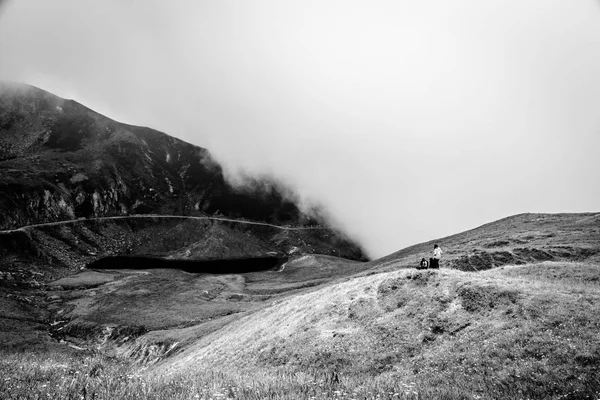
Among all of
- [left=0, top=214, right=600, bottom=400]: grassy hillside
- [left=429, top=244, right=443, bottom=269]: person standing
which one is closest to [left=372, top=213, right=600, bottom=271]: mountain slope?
[left=0, top=214, right=600, bottom=400]: grassy hillside

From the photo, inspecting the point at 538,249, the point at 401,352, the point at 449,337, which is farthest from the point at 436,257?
the point at 538,249

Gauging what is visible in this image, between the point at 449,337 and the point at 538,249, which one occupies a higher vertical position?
the point at 538,249

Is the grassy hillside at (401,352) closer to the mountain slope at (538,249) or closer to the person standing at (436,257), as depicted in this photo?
the person standing at (436,257)

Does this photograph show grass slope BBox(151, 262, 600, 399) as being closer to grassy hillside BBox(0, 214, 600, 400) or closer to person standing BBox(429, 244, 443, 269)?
grassy hillside BBox(0, 214, 600, 400)

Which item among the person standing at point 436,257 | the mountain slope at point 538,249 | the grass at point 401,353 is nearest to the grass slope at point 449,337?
the grass at point 401,353

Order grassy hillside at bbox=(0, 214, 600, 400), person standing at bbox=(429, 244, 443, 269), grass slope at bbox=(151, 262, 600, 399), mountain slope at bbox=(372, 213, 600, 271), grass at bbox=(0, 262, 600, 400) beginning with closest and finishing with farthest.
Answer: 1. grass at bbox=(0, 262, 600, 400)
2. grassy hillside at bbox=(0, 214, 600, 400)
3. grass slope at bbox=(151, 262, 600, 399)
4. person standing at bbox=(429, 244, 443, 269)
5. mountain slope at bbox=(372, 213, 600, 271)

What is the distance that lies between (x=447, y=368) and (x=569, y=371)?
6339mm

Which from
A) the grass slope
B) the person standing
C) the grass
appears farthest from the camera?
the person standing

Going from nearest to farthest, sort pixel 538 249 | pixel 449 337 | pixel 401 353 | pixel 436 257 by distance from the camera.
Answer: pixel 449 337 < pixel 401 353 < pixel 436 257 < pixel 538 249

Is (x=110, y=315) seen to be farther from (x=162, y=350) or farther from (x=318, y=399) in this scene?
(x=318, y=399)

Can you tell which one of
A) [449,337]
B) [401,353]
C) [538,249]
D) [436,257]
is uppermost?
[538,249]

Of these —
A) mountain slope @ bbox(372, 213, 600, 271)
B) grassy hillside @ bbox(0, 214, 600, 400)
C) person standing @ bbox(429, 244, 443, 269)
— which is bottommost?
grassy hillside @ bbox(0, 214, 600, 400)

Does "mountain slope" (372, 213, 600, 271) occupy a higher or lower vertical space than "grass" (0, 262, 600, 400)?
higher

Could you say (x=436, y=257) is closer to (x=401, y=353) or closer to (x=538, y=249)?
(x=401, y=353)
